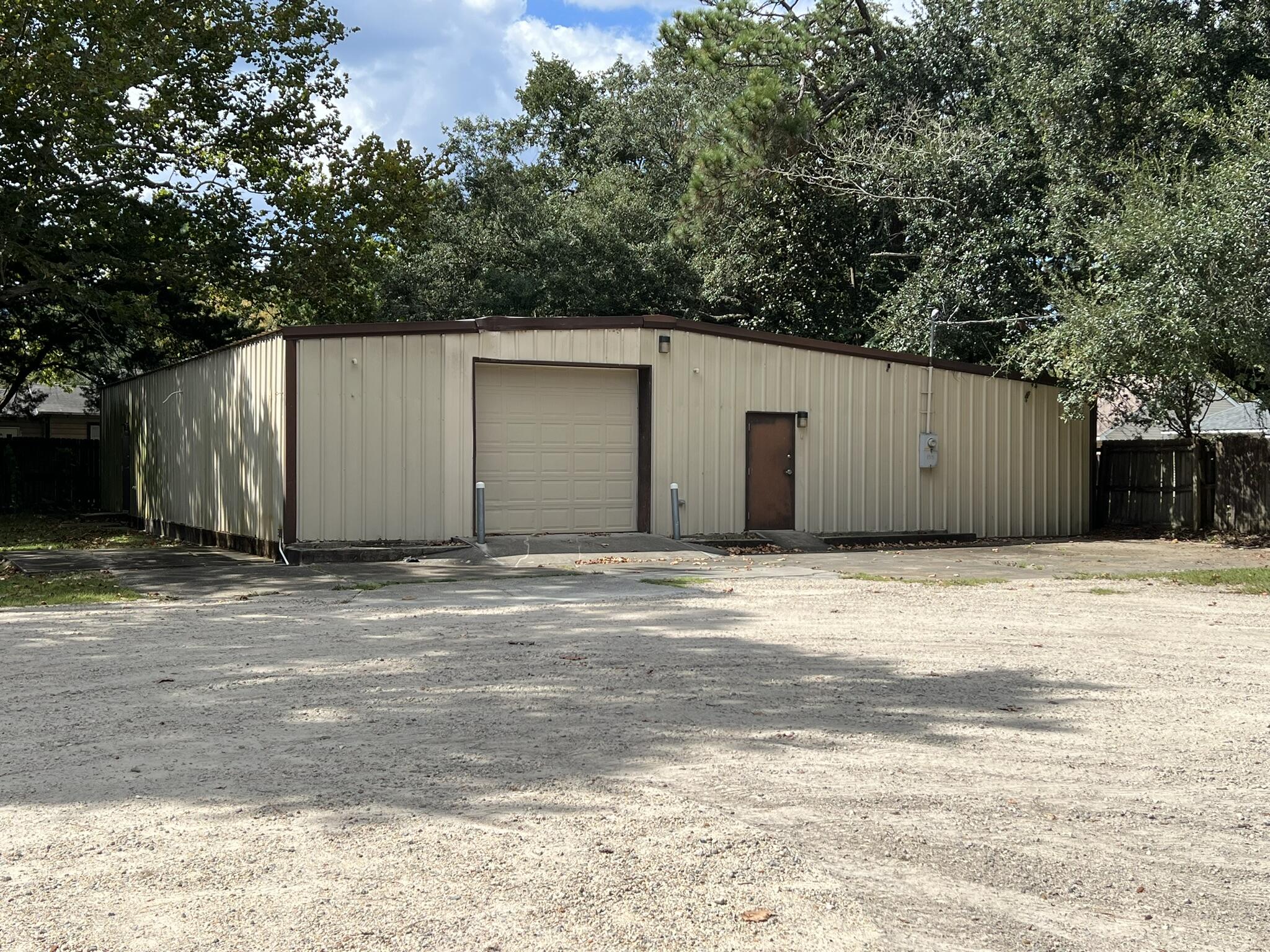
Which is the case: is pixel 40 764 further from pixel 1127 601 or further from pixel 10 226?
pixel 10 226

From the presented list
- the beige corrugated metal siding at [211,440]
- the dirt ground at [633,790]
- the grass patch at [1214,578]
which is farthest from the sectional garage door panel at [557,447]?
the dirt ground at [633,790]

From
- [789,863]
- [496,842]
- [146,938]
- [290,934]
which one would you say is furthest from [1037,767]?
[146,938]

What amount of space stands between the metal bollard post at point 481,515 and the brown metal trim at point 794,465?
4.01 metres

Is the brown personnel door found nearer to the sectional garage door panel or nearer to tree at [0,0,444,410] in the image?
the sectional garage door panel

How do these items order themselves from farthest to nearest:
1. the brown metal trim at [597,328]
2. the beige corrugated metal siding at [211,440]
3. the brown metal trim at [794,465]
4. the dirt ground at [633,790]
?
the brown metal trim at [794,465], the beige corrugated metal siding at [211,440], the brown metal trim at [597,328], the dirt ground at [633,790]

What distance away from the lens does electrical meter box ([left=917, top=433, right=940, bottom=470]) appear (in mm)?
18703

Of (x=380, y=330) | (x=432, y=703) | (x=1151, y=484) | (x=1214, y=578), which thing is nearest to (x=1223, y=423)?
(x=1151, y=484)

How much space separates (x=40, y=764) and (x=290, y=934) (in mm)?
2326

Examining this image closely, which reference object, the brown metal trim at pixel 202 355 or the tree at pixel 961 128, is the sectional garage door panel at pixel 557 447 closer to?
the brown metal trim at pixel 202 355

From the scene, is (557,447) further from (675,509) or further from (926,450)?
(926,450)

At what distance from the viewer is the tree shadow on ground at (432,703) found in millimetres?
4777

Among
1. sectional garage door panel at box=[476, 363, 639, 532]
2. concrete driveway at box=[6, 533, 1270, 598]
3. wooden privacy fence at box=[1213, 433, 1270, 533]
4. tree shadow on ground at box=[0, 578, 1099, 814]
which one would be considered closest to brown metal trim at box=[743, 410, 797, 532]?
concrete driveway at box=[6, 533, 1270, 598]

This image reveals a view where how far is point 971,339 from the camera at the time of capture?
2288cm

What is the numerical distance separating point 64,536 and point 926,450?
47.7ft
